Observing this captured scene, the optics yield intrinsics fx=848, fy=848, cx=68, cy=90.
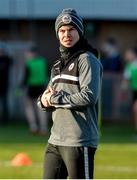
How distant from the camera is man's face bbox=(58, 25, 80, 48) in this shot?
733cm

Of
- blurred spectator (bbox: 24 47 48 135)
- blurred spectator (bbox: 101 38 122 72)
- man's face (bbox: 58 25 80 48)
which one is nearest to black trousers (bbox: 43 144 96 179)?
man's face (bbox: 58 25 80 48)

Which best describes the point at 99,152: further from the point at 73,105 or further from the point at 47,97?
the point at 73,105

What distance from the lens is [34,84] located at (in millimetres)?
19297

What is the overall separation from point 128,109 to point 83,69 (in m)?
14.8

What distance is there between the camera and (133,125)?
21609 millimetres

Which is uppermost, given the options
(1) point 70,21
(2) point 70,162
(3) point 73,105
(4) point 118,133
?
(1) point 70,21

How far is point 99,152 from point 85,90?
8.23m

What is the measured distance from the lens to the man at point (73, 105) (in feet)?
23.7

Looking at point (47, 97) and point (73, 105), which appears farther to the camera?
point (47, 97)

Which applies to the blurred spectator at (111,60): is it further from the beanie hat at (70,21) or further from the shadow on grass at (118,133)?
the beanie hat at (70,21)

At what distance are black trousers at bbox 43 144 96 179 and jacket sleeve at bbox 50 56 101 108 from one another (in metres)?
0.39

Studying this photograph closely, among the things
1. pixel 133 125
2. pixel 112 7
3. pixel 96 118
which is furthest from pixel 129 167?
pixel 112 7

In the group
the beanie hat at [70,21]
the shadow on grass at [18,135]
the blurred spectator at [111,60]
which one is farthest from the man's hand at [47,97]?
the blurred spectator at [111,60]

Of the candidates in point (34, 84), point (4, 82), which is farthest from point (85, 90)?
point (4, 82)
